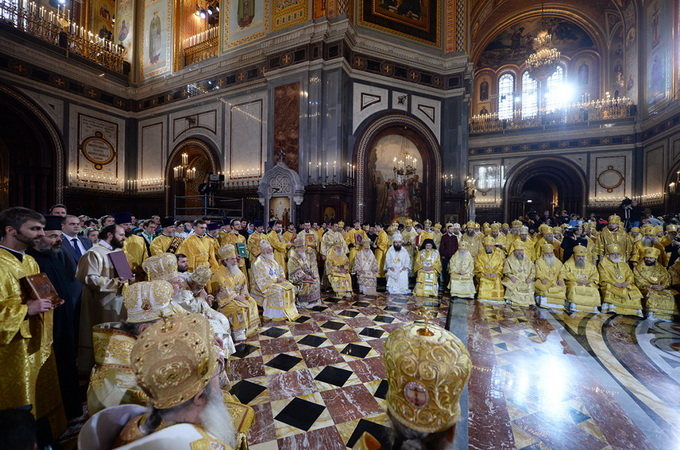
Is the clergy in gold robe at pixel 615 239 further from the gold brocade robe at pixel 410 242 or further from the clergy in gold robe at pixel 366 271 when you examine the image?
the clergy in gold robe at pixel 366 271

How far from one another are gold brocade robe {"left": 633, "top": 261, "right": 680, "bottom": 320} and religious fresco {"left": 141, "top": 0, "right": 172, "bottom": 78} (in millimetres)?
19760

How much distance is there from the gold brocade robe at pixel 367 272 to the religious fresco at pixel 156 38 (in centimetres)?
1526

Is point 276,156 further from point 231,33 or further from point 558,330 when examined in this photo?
Answer: point 558,330

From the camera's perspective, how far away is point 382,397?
296 cm

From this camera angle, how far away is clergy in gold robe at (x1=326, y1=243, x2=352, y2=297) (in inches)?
269

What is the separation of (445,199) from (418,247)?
232 inches

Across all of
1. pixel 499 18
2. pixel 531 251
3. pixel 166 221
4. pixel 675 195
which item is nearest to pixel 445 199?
pixel 531 251

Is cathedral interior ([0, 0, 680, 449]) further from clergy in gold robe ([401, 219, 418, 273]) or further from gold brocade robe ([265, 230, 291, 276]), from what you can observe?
clergy in gold robe ([401, 219, 418, 273])

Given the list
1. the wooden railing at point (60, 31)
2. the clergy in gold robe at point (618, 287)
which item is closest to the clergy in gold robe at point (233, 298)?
the clergy in gold robe at point (618, 287)

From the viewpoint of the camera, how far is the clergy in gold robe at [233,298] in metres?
4.24

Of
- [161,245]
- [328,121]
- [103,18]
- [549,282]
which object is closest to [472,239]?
[549,282]

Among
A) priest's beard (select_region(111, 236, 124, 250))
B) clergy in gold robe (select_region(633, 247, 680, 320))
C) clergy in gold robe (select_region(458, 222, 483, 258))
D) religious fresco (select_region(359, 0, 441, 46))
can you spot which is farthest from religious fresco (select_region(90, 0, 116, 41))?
clergy in gold robe (select_region(633, 247, 680, 320))

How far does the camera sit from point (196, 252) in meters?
5.48

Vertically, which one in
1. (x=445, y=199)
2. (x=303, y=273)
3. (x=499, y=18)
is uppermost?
(x=499, y=18)
